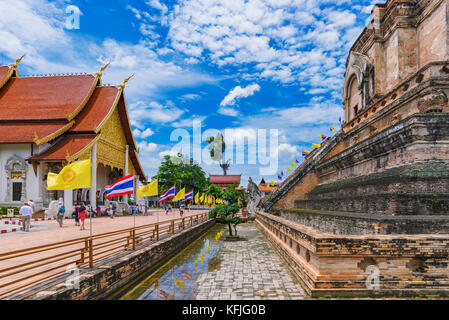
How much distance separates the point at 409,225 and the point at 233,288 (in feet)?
11.3

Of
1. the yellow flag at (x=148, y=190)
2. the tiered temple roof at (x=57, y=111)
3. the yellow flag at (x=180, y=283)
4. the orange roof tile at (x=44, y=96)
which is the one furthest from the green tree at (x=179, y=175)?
the yellow flag at (x=180, y=283)

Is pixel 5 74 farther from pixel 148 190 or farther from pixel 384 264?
pixel 384 264

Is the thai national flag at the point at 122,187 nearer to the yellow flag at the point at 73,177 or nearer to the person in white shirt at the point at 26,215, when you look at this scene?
the yellow flag at the point at 73,177

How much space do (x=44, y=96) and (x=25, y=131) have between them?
4629 mm

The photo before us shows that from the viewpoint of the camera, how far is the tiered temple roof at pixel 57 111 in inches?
880

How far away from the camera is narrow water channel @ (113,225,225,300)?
19.2 ft

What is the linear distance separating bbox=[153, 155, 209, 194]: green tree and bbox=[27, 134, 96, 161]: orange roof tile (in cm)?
2322

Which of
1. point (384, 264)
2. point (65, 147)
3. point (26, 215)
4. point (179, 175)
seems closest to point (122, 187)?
point (26, 215)

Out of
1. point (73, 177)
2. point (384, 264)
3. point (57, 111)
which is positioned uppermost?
point (57, 111)

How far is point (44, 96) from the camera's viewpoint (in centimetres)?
2625

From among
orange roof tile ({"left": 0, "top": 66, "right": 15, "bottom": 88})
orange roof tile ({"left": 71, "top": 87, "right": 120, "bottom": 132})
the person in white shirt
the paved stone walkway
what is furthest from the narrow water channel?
orange roof tile ({"left": 0, "top": 66, "right": 15, "bottom": 88})

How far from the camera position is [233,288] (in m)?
6.09

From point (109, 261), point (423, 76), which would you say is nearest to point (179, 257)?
point (109, 261)
